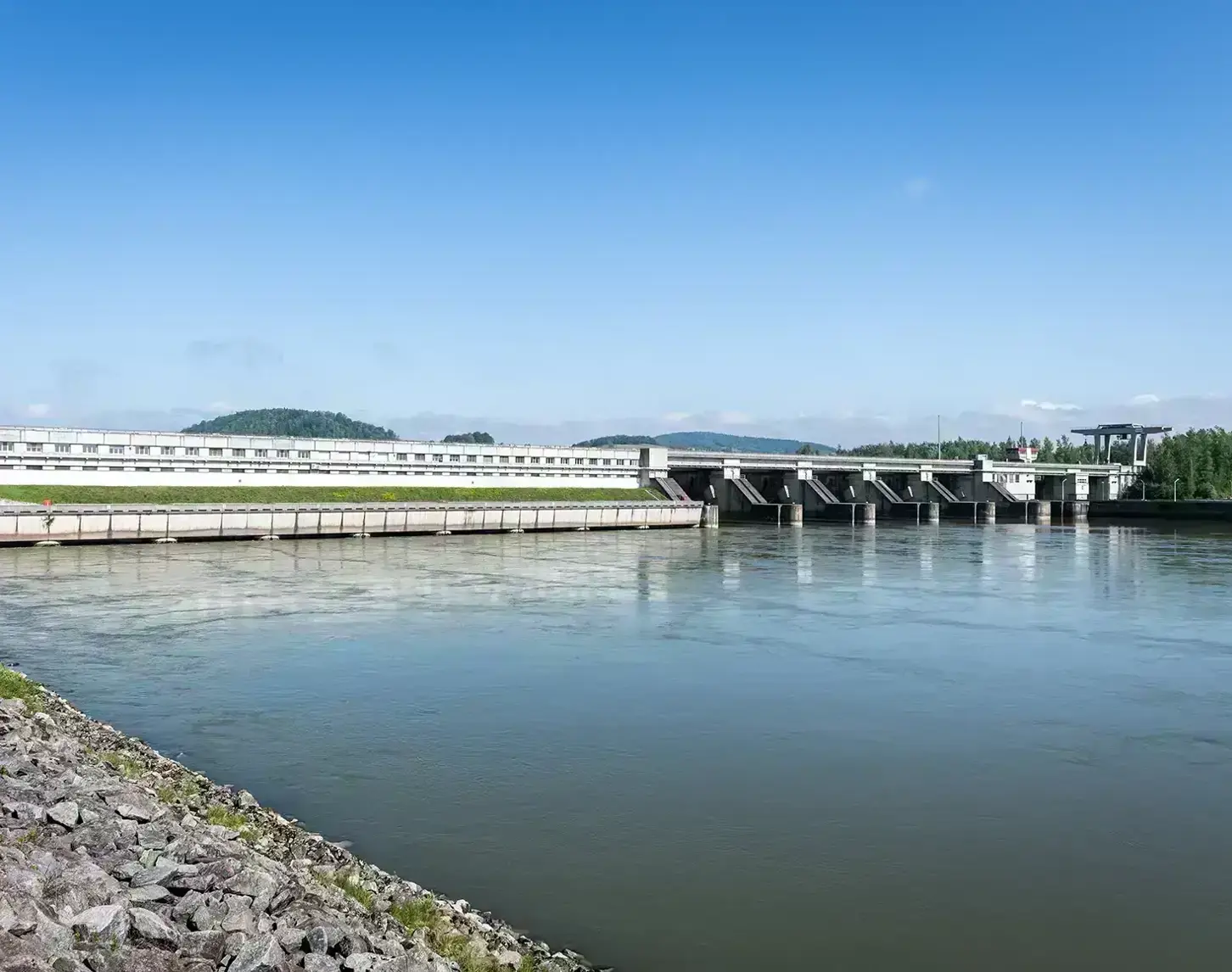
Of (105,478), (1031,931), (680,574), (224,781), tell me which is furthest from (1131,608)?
(105,478)

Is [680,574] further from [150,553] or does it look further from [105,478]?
[105,478]

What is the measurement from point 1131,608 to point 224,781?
110ft

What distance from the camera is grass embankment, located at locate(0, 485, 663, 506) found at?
6712cm

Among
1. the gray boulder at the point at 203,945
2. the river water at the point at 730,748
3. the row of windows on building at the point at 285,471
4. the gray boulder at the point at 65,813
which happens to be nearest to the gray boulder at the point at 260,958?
the gray boulder at the point at 203,945

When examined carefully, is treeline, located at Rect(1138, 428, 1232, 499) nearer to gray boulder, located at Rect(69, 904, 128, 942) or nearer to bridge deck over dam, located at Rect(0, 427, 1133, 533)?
bridge deck over dam, located at Rect(0, 427, 1133, 533)

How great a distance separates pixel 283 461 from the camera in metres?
81.2

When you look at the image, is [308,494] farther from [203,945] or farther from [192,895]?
[203,945]

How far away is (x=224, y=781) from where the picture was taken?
16.1m

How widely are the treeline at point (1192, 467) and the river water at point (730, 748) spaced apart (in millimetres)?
104250

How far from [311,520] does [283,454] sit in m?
12.3

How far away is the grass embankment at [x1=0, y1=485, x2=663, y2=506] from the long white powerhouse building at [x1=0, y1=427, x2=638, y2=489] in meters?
1.42

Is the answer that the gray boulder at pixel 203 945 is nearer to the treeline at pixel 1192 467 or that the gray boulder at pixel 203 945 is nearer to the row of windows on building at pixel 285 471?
the row of windows on building at pixel 285 471

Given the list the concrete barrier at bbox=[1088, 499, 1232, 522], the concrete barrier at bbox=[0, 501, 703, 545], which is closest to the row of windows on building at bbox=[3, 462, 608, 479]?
the concrete barrier at bbox=[0, 501, 703, 545]

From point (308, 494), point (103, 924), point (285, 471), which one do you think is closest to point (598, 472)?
point (285, 471)
